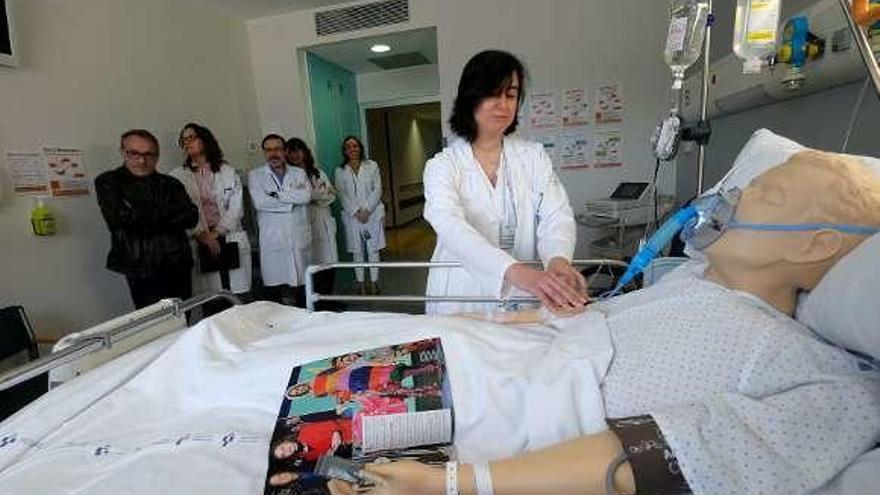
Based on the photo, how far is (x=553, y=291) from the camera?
3.78ft

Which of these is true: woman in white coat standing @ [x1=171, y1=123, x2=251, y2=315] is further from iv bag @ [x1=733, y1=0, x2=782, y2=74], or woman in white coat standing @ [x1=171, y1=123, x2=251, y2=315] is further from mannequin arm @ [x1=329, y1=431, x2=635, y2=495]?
iv bag @ [x1=733, y1=0, x2=782, y2=74]

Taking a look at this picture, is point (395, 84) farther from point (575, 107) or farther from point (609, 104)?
point (609, 104)

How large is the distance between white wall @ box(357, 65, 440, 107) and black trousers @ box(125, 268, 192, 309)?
3466 mm

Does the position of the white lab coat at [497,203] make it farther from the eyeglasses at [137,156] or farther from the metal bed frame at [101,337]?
the eyeglasses at [137,156]

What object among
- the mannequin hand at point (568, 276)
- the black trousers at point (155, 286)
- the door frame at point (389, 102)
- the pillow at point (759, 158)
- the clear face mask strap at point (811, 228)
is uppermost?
the door frame at point (389, 102)

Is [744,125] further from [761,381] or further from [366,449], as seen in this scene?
A: [366,449]

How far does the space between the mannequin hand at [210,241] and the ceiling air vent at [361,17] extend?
79.8 inches

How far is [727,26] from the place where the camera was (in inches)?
97.0

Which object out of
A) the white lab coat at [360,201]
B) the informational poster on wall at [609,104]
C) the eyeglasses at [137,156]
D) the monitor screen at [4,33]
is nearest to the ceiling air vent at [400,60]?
the white lab coat at [360,201]

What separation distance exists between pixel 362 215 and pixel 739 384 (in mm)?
4058

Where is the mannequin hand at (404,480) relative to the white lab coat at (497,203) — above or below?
below

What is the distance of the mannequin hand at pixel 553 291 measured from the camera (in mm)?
1151

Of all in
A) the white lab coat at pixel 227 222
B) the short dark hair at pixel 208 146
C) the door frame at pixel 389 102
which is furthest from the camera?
the door frame at pixel 389 102

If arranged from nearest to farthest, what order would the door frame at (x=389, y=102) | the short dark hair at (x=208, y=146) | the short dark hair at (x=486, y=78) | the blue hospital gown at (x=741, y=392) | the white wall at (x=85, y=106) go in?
the blue hospital gown at (x=741, y=392) → the short dark hair at (x=486, y=78) → the white wall at (x=85, y=106) → the short dark hair at (x=208, y=146) → the door frame at (x=389, y=102)
